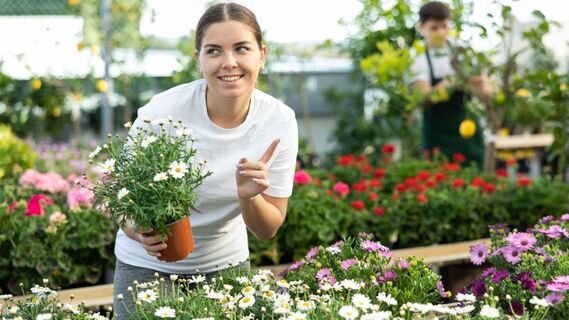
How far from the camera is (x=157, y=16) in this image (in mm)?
7594

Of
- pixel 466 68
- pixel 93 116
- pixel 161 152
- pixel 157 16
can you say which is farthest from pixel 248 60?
pixel 93 116

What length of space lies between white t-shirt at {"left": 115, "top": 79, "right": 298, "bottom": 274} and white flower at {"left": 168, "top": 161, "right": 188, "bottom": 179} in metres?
0.29

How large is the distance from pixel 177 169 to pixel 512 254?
924 mm

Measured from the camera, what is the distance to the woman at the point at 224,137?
204 cm

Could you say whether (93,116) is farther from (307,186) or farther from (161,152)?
(161,152)

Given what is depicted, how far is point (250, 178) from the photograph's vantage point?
6.34 feet

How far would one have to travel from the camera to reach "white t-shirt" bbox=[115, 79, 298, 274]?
6.95 feet

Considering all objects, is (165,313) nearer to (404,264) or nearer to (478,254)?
(404,264)

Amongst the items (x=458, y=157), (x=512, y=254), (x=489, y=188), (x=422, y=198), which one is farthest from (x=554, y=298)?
(x=458, y=157)

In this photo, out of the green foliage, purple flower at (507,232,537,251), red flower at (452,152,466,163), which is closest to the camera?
purple flower at (507,232,537,251)

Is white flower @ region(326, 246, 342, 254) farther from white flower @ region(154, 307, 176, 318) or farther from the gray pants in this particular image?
white flower @ region(154, 307, 176, 318)

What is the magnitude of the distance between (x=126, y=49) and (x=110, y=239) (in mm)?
4928

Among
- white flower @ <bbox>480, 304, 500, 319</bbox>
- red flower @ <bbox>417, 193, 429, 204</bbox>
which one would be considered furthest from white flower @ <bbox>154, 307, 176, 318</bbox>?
red flower @ <bbox>417, 193, 429, 204</bbox>

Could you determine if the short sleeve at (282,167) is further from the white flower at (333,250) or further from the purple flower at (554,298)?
the purple flower at (554,298)
